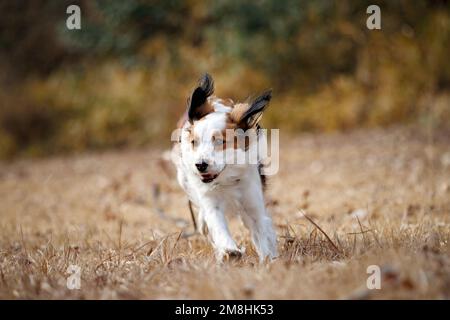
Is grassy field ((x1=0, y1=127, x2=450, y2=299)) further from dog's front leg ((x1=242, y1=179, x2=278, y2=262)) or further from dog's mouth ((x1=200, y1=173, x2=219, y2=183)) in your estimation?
dog's mouth ((x1=200, y1=173, x2=219, y2=183))

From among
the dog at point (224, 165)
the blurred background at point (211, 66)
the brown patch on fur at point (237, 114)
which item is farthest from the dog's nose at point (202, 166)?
the blurred background at point (211, 66)

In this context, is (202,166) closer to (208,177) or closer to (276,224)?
(208,177)

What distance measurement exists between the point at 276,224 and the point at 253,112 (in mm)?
1621

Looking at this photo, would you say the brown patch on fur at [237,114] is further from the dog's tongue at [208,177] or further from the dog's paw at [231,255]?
the dog's paw at [231,255]

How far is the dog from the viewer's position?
3936mm

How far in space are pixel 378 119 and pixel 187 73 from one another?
4.62 meters

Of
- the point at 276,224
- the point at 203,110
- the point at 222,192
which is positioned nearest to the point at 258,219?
the point at 222,192

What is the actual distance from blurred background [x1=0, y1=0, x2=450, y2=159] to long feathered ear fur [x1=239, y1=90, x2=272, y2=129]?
8183mm

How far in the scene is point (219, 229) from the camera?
13.2ft

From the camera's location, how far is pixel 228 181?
4137 millimetres

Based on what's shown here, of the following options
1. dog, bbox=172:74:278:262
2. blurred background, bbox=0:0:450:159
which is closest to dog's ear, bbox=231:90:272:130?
dog, bbox=172:74:278:262
